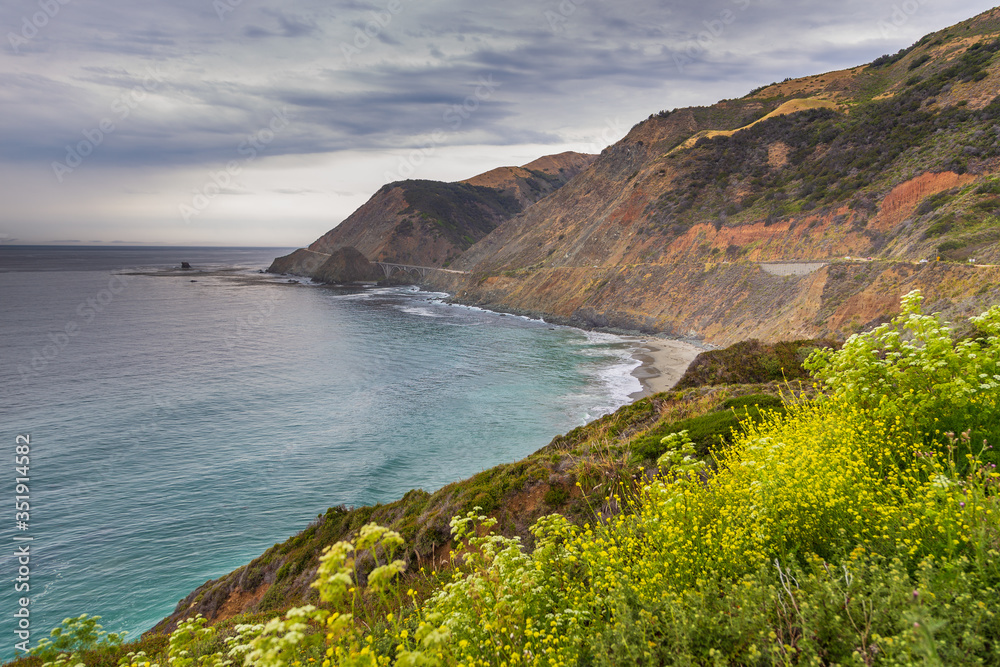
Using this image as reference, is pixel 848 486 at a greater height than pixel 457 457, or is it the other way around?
pixel 848 486

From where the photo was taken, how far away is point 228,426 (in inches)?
1294

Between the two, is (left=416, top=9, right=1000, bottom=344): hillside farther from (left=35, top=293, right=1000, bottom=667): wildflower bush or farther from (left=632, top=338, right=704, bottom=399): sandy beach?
(left=35, top=293, right=1000, bottom=667): wildflower bush

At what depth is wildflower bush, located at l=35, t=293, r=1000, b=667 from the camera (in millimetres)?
3471

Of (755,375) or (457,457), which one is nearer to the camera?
(755,375)

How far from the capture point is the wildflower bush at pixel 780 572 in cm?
347

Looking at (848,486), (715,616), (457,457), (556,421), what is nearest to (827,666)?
(715,616)

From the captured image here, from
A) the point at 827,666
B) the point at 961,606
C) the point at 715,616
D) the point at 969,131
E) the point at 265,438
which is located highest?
the point at 969,131

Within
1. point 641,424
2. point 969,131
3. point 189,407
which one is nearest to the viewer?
point 641,424

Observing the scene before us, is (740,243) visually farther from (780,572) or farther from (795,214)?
(780,572)

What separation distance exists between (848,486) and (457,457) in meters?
24.5

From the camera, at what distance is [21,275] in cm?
14762

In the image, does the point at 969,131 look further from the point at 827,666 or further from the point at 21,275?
the point at 21,275

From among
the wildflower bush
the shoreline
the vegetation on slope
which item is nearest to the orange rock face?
the shoreline

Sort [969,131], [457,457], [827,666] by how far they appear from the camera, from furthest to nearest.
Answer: [969,131] < [457,457] < [827,666]
